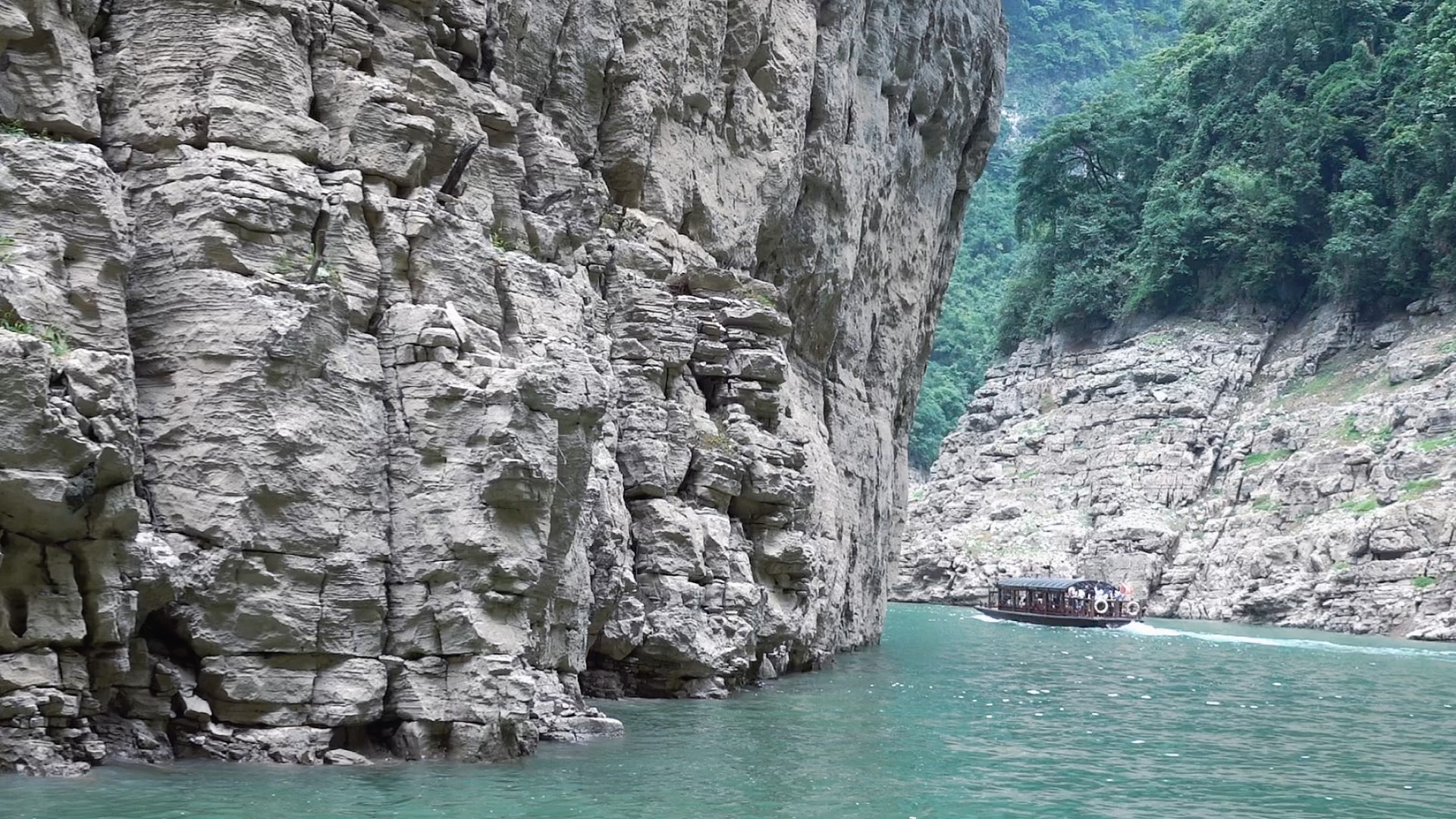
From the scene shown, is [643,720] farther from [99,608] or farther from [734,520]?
[99,608]

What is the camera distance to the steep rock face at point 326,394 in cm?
1517

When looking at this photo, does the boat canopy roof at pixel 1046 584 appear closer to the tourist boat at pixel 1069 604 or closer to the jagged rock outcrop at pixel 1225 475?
the tourist boat at pixel 1069 604

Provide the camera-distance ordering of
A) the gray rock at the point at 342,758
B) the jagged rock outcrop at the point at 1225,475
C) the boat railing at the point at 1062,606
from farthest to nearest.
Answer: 1. the boat railing at the point at 1062,606
2. the jagged rock outcrop at the point at 1225,475
3. the gray rock at the point at 342,758

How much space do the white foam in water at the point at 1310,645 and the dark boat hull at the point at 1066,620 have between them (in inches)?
83.1

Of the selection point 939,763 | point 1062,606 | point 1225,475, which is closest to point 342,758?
point 939,763

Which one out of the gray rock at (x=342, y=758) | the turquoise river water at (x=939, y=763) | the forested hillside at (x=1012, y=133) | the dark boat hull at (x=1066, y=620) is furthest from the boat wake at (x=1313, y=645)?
the forested hillside at (x=1012, y=133)

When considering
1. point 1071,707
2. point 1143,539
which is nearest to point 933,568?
point 1143,539

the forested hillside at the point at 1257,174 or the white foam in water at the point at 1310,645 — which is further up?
the forested hillside at the point at 1257,174

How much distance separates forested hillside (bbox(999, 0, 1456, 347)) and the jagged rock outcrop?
2.37 metres

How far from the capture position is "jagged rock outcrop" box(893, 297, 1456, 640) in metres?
57.8

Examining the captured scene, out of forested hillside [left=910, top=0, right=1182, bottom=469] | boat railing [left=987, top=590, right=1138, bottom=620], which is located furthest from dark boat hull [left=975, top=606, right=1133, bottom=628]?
forested hillside [left=910, top=0, right=1182, bottom=469]

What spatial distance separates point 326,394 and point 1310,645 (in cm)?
4152

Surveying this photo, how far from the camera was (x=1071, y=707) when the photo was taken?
30.0 m

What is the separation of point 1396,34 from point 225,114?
69.0 meters
